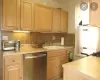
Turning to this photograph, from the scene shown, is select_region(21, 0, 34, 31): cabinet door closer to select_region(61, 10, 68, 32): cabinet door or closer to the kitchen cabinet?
the kitchen cabinet

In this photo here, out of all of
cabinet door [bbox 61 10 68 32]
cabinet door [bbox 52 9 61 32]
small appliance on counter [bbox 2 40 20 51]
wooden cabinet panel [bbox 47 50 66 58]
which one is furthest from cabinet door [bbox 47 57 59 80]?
cabinet door [bbox 61 10 68 32]

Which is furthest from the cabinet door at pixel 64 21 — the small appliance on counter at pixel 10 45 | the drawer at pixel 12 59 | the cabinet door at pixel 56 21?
the drawer at pixel 12 59

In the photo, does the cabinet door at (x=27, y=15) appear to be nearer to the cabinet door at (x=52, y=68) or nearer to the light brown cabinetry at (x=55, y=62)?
the light brown cabinetry at (x=55, y=62)

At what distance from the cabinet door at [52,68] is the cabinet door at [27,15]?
1041 millimetres

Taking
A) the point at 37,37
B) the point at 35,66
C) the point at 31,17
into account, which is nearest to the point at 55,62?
the point at 35,66

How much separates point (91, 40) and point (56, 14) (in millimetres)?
1378

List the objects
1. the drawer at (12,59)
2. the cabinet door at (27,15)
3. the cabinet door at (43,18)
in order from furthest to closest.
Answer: the cabinet door at (43,18), the cabinet door at (27,15), the drawer at (12,59)

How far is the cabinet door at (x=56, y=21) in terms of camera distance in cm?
361

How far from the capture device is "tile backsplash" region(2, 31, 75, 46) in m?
2.91

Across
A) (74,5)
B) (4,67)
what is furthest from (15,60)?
(74,5)

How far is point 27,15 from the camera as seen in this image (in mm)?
2893

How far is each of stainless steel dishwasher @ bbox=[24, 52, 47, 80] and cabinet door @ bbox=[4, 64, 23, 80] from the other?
0.50 feet

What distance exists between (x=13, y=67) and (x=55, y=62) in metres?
1.28

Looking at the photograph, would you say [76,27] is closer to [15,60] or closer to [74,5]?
[74,5]
